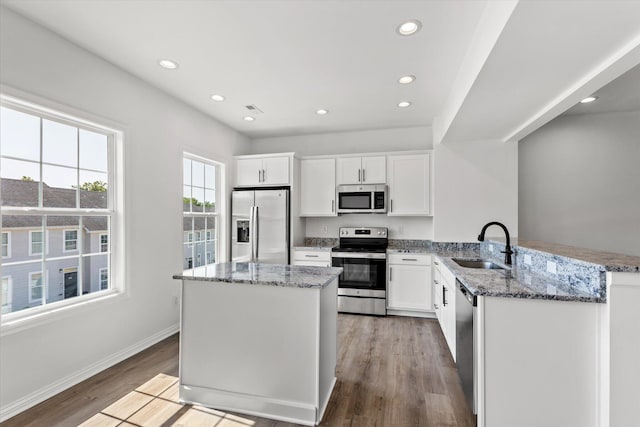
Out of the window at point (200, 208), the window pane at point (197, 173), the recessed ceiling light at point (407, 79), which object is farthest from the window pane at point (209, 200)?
the recessed ceiling light at point (407, 79)

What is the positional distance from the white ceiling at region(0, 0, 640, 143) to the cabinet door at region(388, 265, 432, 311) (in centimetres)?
188

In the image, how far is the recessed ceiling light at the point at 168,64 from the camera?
261 cm

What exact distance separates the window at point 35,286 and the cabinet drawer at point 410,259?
3.57m

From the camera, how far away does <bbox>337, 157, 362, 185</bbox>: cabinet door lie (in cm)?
441

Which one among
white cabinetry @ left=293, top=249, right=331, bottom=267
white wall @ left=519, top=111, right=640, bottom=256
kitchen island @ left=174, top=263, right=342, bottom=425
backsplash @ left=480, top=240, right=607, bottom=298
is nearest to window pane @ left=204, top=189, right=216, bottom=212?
white cabinetry @ left=293, top=249, right=331, bottom=267

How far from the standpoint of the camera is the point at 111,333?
266cm

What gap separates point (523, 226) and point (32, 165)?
211 inches

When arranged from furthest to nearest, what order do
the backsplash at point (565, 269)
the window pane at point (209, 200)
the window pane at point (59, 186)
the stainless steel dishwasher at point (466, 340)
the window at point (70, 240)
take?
the window pane at point (209, 200) < the window at point (70, 240) < the window pane at point (59, 186) < the stainless steel dishwasher at point (466, 340) < the backsplash at point (565, 269)

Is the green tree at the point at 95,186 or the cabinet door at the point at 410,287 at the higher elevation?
the green tree at the point at 95,186

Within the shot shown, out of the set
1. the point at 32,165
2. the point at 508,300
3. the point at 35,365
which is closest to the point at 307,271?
the point at 508,300

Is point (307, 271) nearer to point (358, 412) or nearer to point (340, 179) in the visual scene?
point (358, 412)

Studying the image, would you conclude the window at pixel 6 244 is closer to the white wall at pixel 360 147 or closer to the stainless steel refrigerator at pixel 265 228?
the stainless steel refrigerator at pixel 265 228

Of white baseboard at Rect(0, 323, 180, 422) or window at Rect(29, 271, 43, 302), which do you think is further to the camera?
window at Rect(29, 271, 43, 302)

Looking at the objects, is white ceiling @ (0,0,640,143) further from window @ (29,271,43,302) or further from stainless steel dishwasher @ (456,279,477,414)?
window @ (29,271,43,302)
